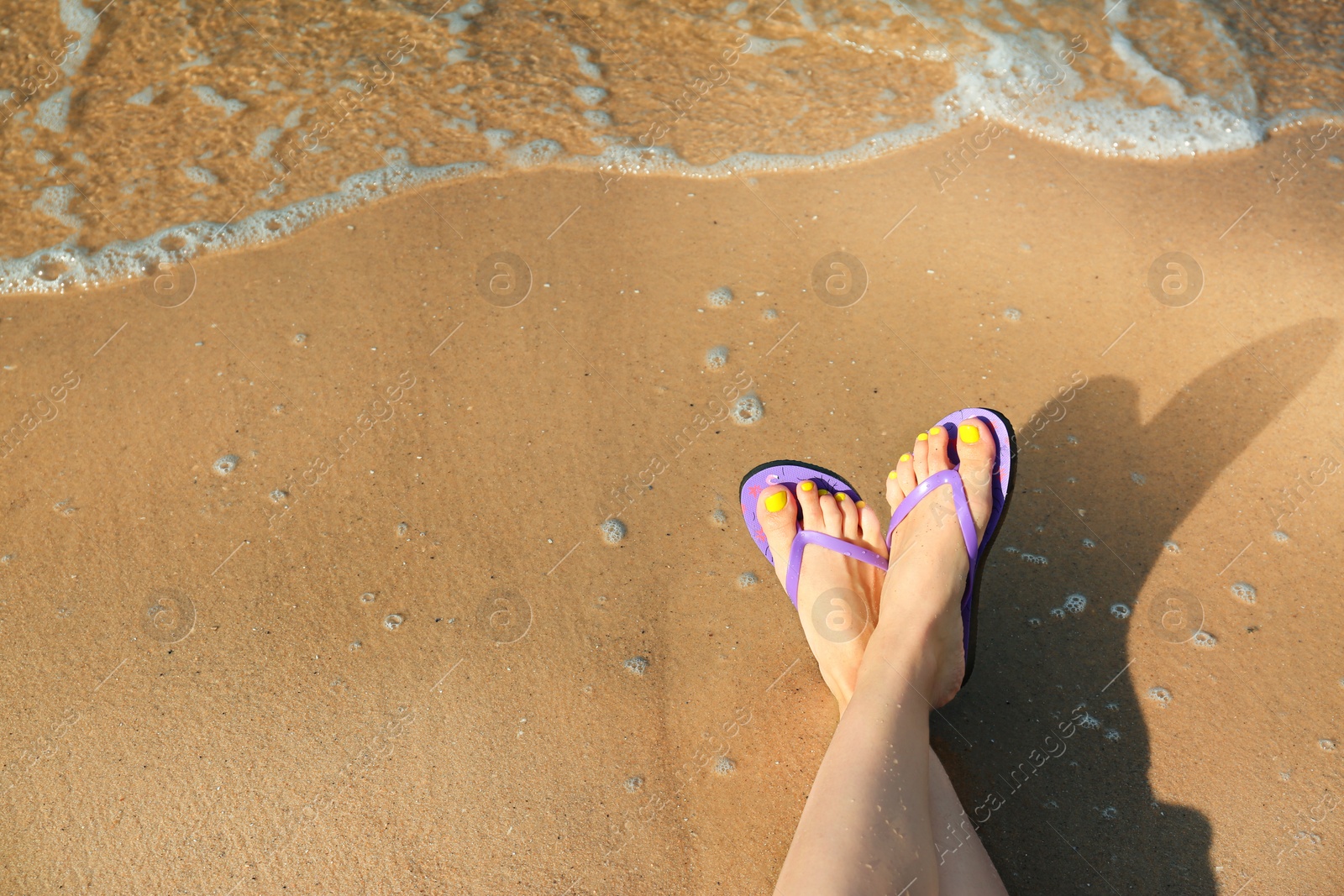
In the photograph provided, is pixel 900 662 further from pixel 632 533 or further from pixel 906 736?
pixel 632 533

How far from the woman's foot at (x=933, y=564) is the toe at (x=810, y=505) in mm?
199

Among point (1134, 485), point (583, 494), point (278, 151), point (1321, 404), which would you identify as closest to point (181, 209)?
point (278, 151)

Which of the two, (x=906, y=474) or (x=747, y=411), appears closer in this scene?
(x=906, y=474)

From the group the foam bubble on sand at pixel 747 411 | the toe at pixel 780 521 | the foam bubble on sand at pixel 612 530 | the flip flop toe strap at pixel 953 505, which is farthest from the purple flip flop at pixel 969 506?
the foam bubble on sand at pixel 612 530

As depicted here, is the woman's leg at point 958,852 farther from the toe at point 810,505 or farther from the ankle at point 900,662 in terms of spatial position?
the toe at point 810,505

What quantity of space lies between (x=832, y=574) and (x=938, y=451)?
0.43 metres

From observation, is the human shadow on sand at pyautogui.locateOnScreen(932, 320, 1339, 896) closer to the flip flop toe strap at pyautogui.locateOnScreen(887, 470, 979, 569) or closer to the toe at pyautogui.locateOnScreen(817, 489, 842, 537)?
the flip flop toe strap at pyautogui.locateOnScreen(887, 470, 979, 569)

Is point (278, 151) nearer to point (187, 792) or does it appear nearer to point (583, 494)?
point (583, 494)

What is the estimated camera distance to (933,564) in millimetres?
2096

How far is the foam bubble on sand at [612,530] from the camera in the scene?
2309 mm

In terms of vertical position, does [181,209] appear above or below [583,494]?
below

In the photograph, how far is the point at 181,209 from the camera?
10.4 feet

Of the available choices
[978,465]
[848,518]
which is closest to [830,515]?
[848,518]

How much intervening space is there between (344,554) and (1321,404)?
280cm
